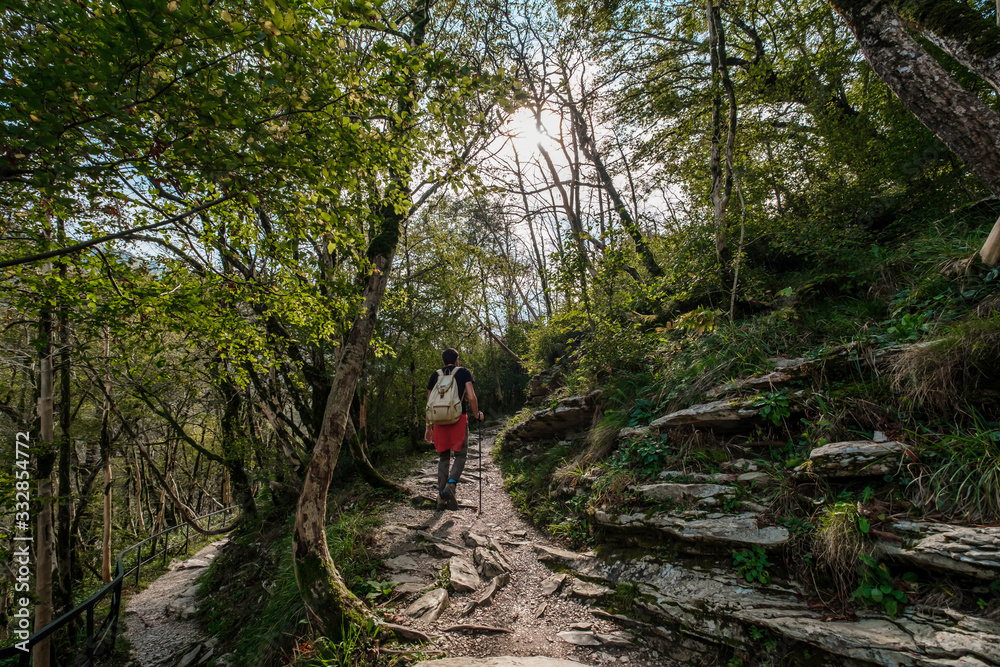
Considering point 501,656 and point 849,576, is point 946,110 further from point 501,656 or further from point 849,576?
point 501,656

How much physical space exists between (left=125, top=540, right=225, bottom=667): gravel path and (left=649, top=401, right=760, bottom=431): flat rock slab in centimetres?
762

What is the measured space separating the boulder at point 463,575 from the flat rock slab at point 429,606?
19 cm

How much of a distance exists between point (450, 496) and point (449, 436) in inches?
39.6

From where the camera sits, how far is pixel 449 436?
5.88 m

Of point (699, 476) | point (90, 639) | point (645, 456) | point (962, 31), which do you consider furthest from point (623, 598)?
point (962, 31)

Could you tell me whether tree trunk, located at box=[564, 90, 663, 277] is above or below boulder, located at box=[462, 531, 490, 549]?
above

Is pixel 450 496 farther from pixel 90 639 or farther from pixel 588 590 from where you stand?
pixel 90 639

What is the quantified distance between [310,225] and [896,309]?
6.34 metres

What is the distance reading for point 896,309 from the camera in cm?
424

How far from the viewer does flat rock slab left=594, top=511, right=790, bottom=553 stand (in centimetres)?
319

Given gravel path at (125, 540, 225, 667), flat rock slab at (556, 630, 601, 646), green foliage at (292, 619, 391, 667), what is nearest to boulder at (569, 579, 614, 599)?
flat rock slab at (556, 630, 601, 646)

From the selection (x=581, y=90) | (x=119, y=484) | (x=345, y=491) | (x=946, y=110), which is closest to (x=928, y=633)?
(x=946, y=110)

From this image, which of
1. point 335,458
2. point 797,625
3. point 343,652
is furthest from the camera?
point 335,458

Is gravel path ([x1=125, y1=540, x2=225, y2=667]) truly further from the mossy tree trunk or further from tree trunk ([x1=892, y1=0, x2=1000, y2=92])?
tree trunk ([x1=892, y1=0, x2=1000, y2=92])
